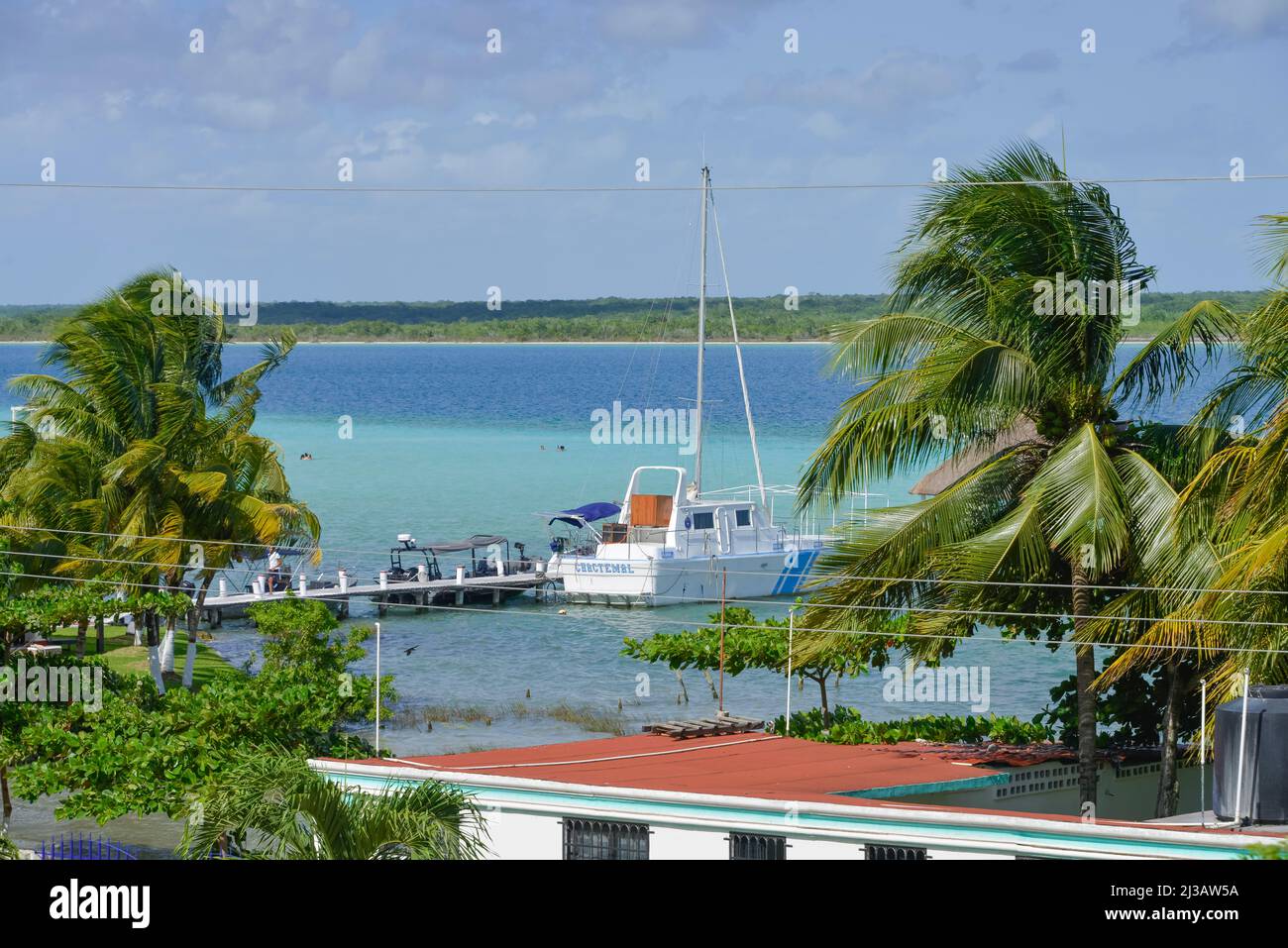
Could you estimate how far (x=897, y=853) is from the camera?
1155 centimetres

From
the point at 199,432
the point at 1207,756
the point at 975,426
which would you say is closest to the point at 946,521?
the point at 975,426

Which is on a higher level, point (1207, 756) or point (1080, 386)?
point (1080, 386)

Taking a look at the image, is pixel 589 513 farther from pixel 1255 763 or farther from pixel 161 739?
pixel 1255 763

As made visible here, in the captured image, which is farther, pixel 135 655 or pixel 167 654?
pixel 135 655

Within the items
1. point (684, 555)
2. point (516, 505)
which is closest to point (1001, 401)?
point (684, 555)

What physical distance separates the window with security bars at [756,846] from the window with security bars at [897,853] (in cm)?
70

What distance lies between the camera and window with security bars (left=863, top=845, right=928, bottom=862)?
37.6 ft

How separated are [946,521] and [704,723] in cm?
379

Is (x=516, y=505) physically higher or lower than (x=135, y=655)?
higher

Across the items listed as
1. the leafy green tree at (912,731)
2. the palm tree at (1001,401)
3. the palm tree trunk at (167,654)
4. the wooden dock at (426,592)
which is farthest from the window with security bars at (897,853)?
the wooden dock at (426,592)

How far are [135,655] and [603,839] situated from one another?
27737 mm

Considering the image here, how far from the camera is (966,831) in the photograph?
36.6 feet
